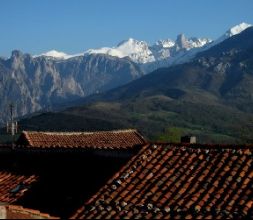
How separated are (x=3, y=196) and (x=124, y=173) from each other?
15.5 ft

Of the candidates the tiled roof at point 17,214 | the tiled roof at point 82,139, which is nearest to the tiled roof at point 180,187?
the tiled roof at point 17,214

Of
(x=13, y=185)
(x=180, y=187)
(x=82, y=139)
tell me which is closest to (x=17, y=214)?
(x=180, y=187)

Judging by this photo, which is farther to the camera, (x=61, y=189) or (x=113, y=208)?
(x=61, y=189)

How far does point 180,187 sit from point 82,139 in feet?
64.9

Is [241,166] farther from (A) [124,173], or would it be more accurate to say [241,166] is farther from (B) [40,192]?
(B) [40,192]

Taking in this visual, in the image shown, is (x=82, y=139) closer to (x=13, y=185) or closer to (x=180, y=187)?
(x=13, y=185)

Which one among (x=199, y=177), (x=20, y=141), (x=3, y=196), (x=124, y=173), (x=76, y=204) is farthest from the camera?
(x=20, y=141)

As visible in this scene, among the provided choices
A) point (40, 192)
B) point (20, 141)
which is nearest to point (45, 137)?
point (20, 141)

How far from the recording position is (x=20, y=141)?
30953 mm

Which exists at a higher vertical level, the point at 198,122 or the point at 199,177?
the point at 199,177

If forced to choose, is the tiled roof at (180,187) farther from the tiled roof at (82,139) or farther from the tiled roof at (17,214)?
the tiled roof at (82,139)

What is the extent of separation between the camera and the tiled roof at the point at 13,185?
57.6 feet

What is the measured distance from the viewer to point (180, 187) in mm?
13758

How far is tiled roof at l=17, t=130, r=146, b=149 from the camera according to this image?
3084 cm
